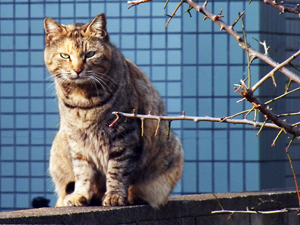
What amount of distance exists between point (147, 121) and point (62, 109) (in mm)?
483

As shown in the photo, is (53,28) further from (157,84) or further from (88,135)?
(157,84)

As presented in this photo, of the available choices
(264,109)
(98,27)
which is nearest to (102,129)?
(98,27)

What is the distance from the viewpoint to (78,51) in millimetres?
2662

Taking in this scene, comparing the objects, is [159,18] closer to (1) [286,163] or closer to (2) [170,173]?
(1) [286,163]

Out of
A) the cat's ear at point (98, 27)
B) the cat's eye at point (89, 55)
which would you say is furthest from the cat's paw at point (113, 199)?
the cat's ear at point (98, 27)

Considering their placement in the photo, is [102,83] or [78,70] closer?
[78,70]

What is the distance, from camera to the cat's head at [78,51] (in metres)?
2.62

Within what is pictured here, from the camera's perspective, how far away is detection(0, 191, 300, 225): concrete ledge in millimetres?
2184

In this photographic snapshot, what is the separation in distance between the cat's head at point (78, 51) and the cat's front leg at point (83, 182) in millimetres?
448

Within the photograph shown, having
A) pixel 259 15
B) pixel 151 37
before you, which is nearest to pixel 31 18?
pixel 151 37

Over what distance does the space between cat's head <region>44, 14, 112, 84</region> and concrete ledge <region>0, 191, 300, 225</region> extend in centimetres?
70

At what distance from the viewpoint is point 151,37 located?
5.09 meters

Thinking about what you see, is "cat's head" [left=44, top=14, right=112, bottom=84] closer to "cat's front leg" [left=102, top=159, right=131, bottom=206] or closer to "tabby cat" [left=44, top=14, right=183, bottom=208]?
"tabby cat" [left=44, top=14, right=183, bottom=208]

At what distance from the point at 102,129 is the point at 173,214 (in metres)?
0.64
